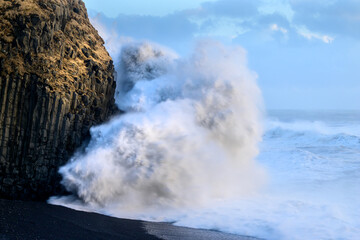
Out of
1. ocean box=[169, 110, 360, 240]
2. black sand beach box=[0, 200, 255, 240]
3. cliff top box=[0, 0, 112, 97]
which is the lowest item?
black sand beach box=[0, 200, 255, 240]

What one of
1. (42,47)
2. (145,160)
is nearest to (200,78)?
(145,160)

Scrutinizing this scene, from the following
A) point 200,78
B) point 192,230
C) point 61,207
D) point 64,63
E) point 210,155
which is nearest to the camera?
point 192,230

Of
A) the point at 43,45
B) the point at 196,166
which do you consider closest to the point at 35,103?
the point at 43,45

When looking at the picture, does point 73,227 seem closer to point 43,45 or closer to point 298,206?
point 43,45

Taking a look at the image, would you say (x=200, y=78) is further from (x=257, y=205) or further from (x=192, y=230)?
(x=192, y=230)

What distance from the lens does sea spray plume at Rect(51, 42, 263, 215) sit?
9102 mm

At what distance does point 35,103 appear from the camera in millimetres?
8898

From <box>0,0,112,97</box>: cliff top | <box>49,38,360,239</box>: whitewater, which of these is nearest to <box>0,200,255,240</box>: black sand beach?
<box>49,38,360,239</box>: whitewater

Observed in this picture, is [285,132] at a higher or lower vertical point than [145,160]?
higher

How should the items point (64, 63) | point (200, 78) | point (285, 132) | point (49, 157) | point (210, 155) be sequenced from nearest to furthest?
point (49, 157)
point (64, 63)
point (210, 155)
point (200, 78)
point (285, 132)

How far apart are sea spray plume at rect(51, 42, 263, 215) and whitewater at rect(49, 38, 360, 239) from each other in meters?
0.02

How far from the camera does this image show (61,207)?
848 centimetres

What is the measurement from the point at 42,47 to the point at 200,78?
15.1ft

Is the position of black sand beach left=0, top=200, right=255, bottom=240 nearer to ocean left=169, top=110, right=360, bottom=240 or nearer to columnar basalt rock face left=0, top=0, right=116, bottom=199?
ocean left=169, top=110, right=360, bottom=240
